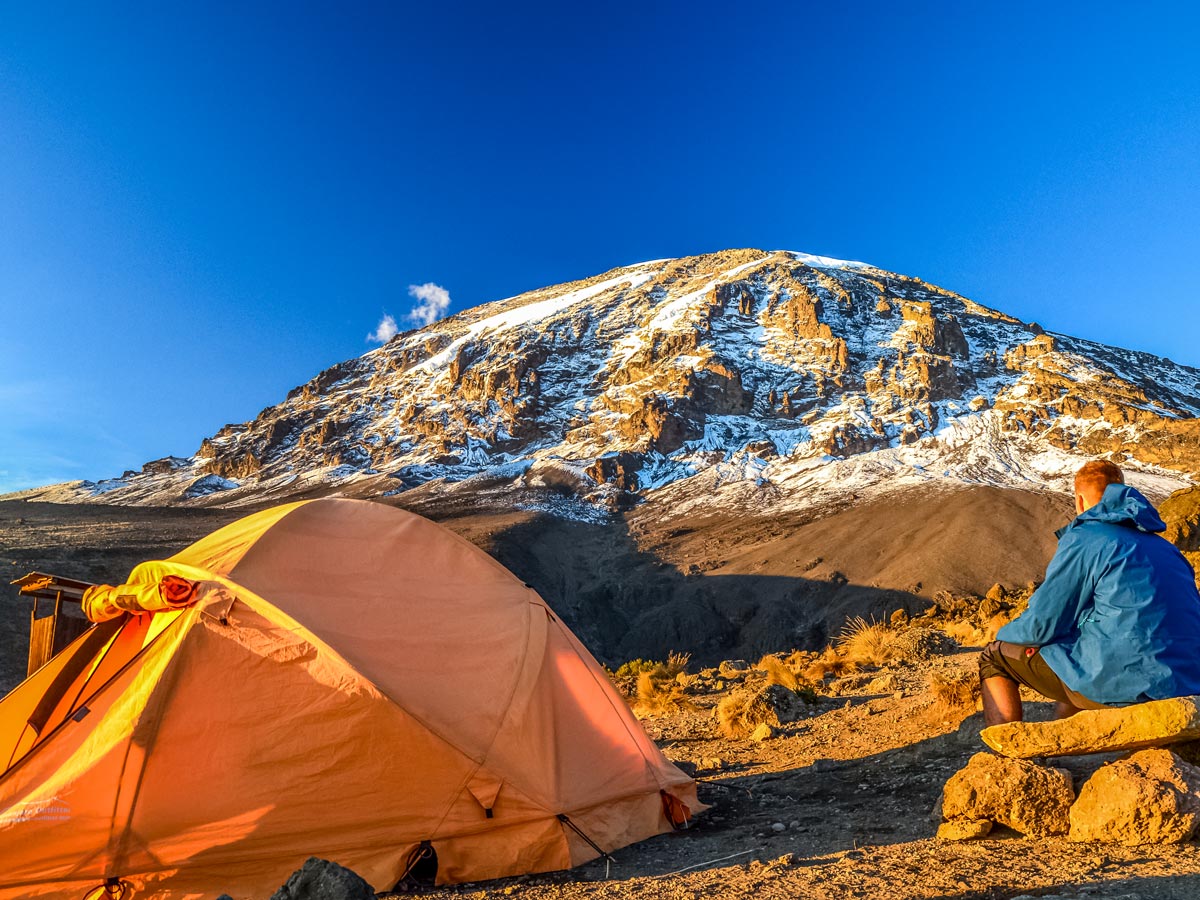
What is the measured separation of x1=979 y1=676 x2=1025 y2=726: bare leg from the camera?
14.1 feet

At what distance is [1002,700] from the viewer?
4.32m

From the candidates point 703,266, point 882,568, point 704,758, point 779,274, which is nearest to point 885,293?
point 779,274

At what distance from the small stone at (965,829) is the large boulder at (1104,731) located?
0.39 meters

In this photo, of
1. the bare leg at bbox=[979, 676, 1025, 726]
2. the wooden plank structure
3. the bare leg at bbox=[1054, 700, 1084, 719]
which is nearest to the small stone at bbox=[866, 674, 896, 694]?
the bare leg at bbox=[979, 676, 1025, 726]

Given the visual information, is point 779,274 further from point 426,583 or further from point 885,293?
point 426,583

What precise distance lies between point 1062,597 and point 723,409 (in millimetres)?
82685

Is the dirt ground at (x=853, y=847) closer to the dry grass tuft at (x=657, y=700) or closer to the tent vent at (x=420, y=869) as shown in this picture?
the tent vent at (x=420, y=869)

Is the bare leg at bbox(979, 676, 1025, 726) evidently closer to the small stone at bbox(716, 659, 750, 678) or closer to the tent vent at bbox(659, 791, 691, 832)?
the tent vent at bbox(659, 791, 691, 832)

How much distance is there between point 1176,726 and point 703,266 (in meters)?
141

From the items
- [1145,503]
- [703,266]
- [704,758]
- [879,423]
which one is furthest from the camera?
[703,266]

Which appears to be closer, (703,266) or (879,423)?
(879,423)

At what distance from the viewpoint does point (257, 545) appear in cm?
528

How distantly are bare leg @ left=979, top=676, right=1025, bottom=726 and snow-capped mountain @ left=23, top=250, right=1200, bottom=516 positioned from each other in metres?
53.3

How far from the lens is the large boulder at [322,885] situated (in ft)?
10.3
